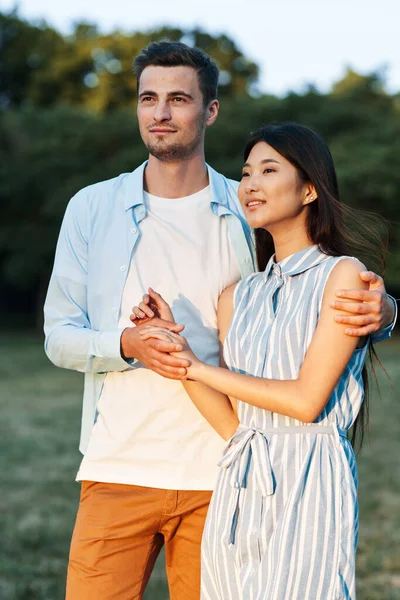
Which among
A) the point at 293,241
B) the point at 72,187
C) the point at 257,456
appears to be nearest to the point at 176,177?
the point at 293,241

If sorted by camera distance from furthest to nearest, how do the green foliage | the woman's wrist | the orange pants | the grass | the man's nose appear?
the green foliage → the grass → the man's nose → the orange pants → the woman's wrist

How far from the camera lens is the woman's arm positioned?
8.50ft

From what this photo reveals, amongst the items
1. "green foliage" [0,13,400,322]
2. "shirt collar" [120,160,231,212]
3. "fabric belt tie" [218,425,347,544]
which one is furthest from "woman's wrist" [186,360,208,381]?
"green foliage" [0,13,400,322]

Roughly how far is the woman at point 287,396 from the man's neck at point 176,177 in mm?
320

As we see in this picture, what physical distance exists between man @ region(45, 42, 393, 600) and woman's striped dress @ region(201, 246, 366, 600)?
0.90 ft

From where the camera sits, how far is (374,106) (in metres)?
28.8

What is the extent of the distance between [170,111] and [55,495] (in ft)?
19.1

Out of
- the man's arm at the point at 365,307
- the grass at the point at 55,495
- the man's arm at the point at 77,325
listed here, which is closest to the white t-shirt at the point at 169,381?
the man's arm at the point at 77,325

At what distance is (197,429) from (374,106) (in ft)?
89.1

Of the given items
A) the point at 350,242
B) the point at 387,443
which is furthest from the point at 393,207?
the point at 350,242

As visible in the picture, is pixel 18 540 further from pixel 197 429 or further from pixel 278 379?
pixel 278 379

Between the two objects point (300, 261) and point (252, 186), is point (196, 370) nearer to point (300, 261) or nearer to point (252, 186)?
point (300, 261)

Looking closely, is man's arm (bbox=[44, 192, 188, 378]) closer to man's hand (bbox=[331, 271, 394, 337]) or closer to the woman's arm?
the woman's arm

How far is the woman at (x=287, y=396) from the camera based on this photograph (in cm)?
257
